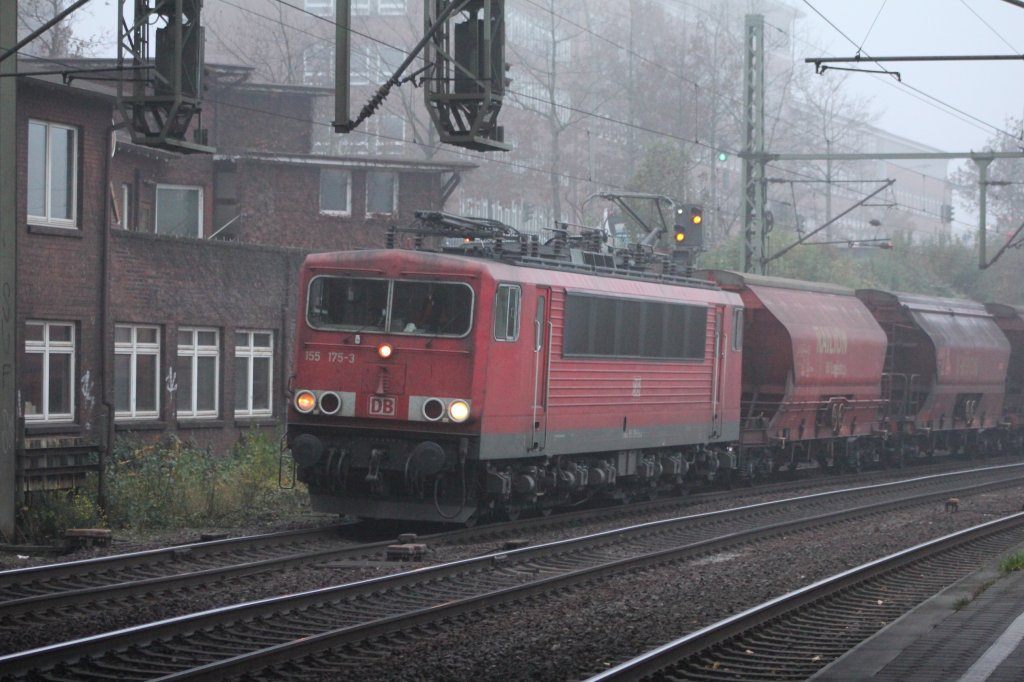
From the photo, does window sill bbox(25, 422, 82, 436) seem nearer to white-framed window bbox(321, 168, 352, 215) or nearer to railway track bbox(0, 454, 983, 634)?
railway track bbox(0, 454, 983, 634)

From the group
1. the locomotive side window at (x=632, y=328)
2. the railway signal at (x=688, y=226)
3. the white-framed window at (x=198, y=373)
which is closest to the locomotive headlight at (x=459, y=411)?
the locomotive side window at (x=632, y=328)

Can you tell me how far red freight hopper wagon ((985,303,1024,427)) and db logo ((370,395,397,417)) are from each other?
24.6 m

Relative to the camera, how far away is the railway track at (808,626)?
9.11 m

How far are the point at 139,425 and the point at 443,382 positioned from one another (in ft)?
34.2

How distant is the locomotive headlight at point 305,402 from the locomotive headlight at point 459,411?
164cm

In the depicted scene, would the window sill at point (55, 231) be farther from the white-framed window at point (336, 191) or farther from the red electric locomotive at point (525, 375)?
the white-framed window at point (336, 191)

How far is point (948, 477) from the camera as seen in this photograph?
27.2 meters

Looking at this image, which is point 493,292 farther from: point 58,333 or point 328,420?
point 58,333

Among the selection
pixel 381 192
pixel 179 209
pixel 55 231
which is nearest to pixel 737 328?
pixel 55 231

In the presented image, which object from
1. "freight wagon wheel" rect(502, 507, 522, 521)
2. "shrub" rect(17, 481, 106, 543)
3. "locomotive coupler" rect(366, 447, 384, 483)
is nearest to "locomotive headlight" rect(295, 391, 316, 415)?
"locomotive coupler" rect(366, 447, 384, 483)

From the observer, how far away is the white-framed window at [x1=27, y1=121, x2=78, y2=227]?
846 inches

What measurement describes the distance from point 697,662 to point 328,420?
7.33 meters

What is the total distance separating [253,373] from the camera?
27.4 meters

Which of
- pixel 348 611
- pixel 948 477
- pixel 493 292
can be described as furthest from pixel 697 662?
pixel 948 477
